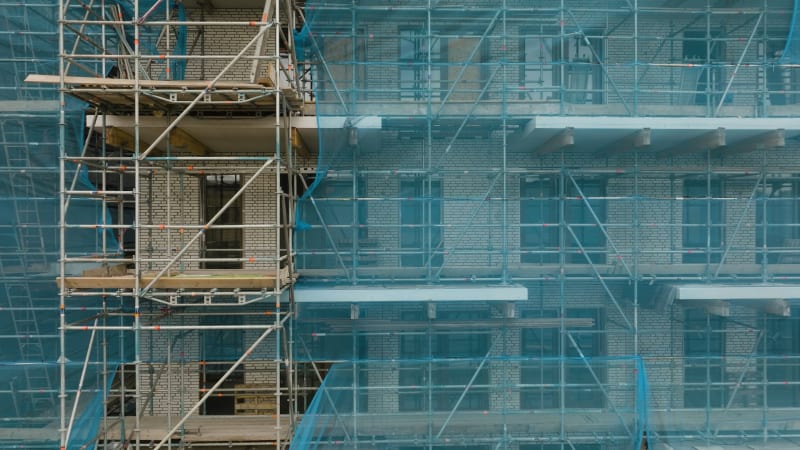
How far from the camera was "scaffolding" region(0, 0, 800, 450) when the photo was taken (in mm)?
7652

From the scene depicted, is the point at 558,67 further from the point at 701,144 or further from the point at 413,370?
the point at 413,370

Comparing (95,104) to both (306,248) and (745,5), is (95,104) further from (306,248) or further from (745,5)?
(745,5)

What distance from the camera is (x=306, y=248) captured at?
7906mm

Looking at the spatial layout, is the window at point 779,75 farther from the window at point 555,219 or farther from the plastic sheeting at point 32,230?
the plastic sheeting at point 32,230

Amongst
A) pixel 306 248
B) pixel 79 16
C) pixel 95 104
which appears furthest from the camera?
pixel 79 16

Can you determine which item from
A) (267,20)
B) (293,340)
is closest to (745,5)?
(267,20)

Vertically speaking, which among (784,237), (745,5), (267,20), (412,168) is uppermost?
(745,5)

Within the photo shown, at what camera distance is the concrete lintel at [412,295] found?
24.1ft

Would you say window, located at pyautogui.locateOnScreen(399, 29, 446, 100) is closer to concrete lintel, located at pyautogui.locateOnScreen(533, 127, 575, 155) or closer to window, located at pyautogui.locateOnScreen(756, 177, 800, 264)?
concrete lintel, located at pyautogui.locateOnScreen(533, 127, 575, 155)

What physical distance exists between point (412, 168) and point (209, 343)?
4.23 meters

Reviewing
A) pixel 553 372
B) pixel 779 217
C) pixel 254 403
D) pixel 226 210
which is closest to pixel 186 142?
pixel 226 210

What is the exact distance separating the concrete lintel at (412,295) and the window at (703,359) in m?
3.04

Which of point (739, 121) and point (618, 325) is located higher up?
point (739, 121)

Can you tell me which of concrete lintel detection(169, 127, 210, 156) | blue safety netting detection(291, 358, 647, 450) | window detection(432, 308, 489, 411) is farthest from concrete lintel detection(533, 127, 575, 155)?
concrete lintel detection(169, 127, 210, 156)
